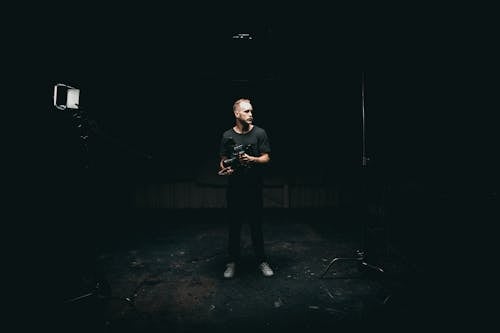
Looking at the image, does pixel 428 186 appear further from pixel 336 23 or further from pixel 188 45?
pixel 188 45

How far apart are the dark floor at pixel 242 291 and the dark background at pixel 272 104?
1.67 feet

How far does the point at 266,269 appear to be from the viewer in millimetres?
3510

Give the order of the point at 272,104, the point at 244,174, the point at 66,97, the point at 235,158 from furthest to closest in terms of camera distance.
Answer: the point at 272,104, the point at 244,174, the point at 235,158, the point at 66,97

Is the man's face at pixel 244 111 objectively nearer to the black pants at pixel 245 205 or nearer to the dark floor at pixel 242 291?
the black pants at pixel 245 205

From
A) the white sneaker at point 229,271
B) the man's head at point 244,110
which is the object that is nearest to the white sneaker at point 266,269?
the white sneaker at point 229,271

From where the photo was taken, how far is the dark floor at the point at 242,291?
2559mm

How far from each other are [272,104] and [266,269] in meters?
3.74

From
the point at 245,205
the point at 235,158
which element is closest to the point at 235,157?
the point at 235,158

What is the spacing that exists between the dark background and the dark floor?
51cm

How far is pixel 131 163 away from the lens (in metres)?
6.73

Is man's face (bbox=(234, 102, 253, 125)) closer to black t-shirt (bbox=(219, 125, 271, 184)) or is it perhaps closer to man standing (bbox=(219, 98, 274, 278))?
man standing (bbox=(219, 98, 274, 278))

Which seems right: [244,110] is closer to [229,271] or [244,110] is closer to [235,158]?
[235,158]

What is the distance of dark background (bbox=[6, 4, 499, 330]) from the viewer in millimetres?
3666

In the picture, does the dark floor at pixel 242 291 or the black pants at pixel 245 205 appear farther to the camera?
the black pants at pixel 245 205
